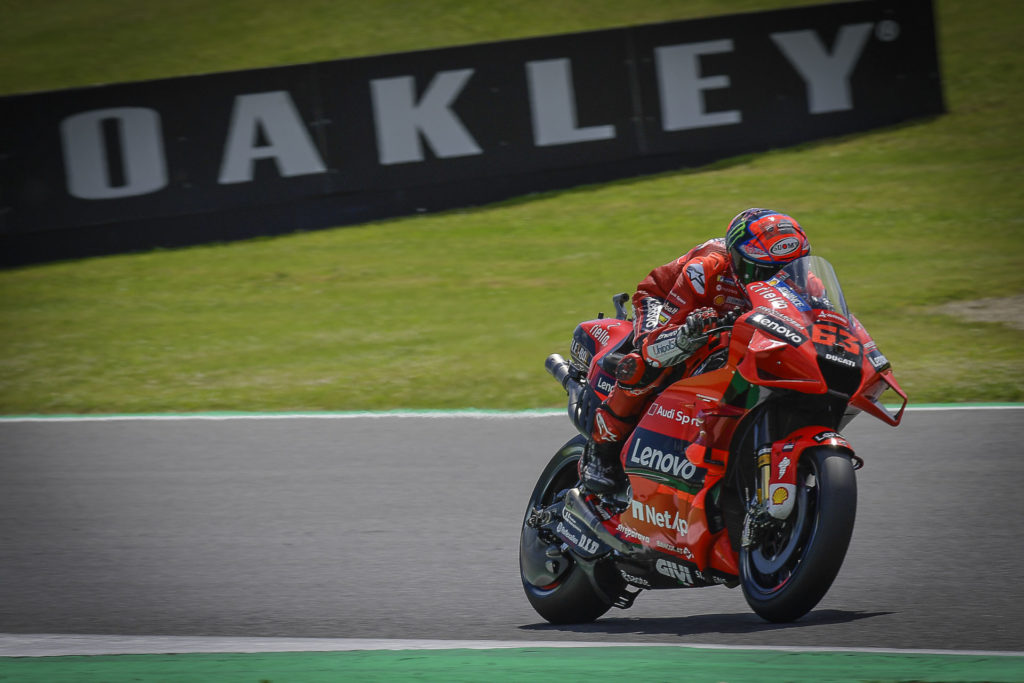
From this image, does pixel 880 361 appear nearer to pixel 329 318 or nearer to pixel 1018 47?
pixel 329 318

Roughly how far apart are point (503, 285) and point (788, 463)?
992 cm

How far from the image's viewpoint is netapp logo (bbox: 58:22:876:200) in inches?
601

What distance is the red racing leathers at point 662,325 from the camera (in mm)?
4785

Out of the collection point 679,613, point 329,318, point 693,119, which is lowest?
point 679,613

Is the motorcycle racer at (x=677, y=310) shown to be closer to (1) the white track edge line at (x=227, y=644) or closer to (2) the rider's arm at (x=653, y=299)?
(2) the rider's arm at (x=653, y=299)

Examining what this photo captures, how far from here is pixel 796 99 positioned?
16312mm

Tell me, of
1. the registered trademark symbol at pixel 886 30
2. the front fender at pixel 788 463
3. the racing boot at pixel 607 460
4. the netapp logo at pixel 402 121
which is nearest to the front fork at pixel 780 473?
the front fender at pixel 788 463

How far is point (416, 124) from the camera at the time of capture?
15.5 m

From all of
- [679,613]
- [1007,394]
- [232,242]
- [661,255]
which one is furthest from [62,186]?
[679,613]

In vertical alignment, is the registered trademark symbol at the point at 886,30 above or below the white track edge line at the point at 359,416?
above

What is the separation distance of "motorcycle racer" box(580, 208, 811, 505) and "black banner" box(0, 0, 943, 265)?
10766 mm

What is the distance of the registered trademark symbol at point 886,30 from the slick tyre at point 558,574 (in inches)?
467

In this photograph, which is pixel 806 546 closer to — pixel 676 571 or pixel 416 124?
pixel 676 571

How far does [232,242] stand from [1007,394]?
31.8 feet
